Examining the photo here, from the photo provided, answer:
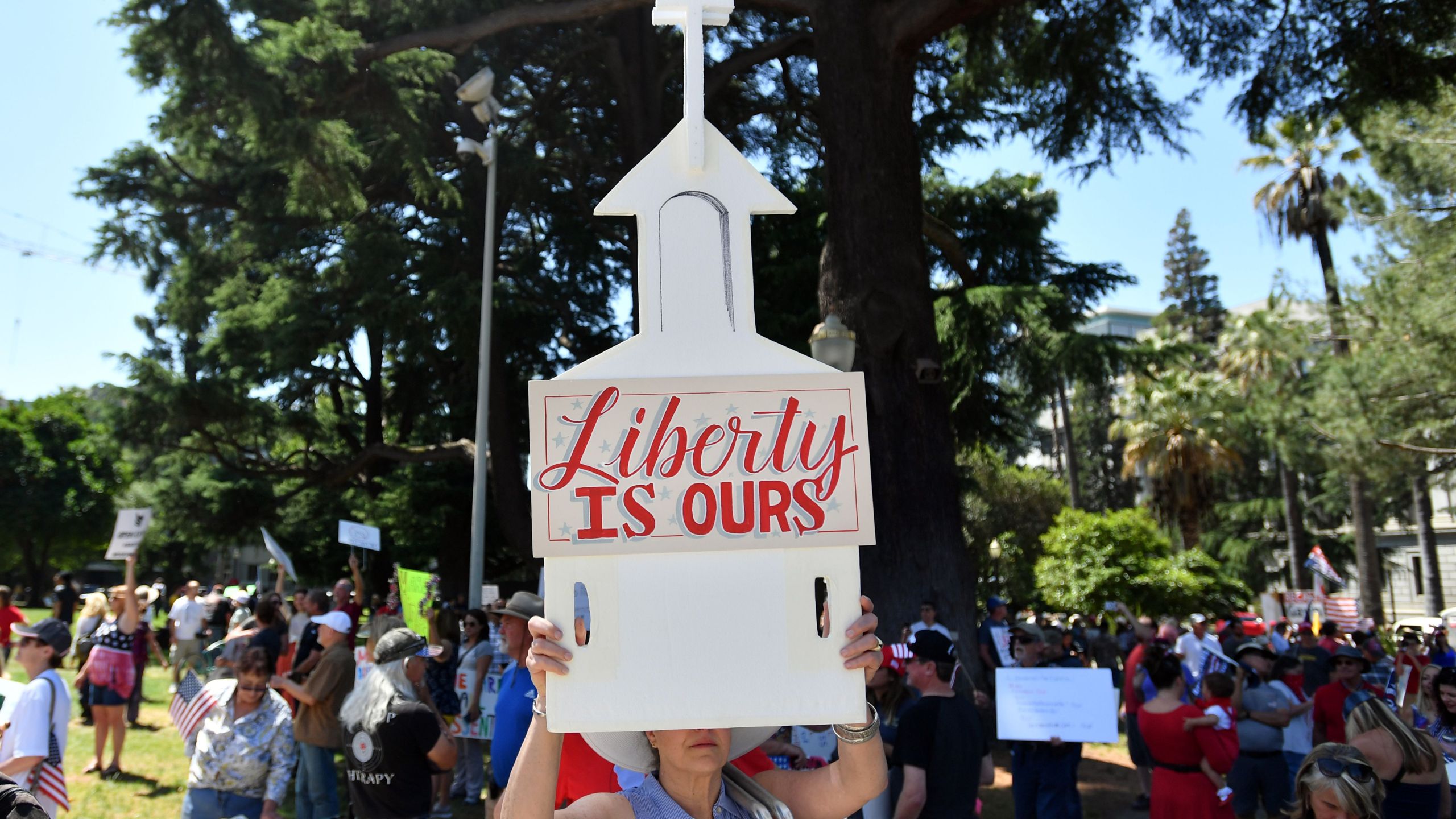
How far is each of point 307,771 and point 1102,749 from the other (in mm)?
9564

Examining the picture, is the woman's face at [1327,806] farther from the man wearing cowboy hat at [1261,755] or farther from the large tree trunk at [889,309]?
the large tree trunk at [889,309]

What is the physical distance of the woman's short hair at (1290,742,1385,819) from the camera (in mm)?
3629

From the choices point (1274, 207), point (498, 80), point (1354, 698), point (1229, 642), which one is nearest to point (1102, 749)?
point (1229, 642)

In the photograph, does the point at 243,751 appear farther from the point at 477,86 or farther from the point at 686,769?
the point at 477,86

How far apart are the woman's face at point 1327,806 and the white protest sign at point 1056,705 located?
9.92 feet

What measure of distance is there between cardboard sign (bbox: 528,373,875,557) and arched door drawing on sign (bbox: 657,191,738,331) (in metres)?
0.23

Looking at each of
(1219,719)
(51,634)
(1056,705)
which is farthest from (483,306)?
(1219,719)

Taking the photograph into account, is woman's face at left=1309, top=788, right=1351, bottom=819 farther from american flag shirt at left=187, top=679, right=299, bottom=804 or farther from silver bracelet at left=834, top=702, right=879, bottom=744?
american flag shirt at left=187, top=679, right=299, bottom=804

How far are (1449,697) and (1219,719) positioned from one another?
120 cm

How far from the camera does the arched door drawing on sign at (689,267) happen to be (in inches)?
99.2

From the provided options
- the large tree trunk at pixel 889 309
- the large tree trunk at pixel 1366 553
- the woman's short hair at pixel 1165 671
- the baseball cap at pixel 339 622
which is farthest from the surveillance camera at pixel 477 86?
the large tree trunk at pixel 1366 553

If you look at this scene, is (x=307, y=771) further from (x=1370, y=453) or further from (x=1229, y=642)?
(x=1370, y=453)

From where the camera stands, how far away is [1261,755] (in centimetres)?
771

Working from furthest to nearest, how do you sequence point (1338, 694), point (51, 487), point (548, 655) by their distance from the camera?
point (51, 487)
point (1338, 694)
point (548, 655)
